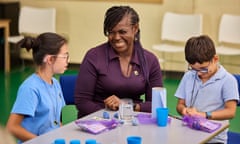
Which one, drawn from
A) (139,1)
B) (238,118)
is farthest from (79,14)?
(238,118)

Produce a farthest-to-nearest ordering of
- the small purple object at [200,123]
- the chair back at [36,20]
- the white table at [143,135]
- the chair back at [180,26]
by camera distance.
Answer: the chair back at [36,20]
the chair back at [180,26]
the small purple object at [200,123]
the white table at [143,135]

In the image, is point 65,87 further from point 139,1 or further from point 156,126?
point 139,1

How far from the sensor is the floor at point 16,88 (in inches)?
197

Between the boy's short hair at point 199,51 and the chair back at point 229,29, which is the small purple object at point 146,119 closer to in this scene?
the boy's short hair at point 199,51

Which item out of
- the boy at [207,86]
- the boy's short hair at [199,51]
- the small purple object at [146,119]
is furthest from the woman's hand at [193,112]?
the boy's short hair at [199,51]

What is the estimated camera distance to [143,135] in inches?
93.4

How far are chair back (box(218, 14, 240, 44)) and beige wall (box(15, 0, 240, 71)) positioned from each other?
144mm

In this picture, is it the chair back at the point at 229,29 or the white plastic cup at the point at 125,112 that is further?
the chair back at the point at 229,29

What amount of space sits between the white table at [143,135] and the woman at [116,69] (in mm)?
535

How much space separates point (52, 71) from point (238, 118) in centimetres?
294

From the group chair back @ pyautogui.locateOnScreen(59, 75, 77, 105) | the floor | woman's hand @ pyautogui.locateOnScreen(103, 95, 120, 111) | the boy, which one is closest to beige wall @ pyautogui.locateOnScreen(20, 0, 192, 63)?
the floor

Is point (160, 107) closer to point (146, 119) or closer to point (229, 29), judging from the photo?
point (146, 119)

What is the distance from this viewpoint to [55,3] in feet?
24.8

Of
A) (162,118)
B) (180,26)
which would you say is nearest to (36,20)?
(180,26)
